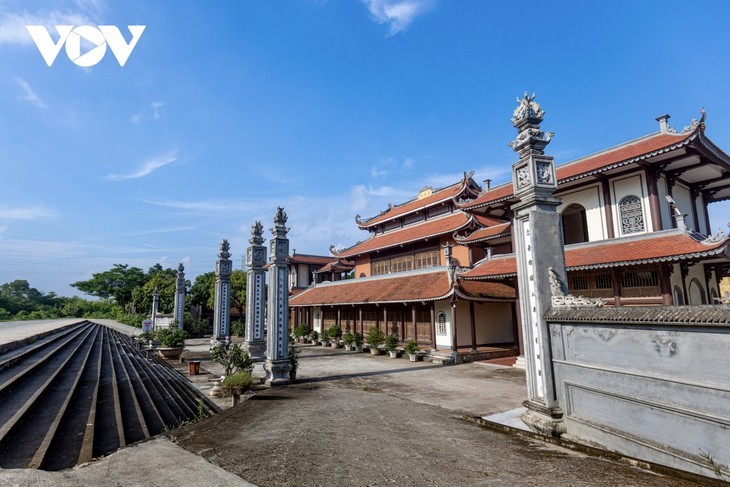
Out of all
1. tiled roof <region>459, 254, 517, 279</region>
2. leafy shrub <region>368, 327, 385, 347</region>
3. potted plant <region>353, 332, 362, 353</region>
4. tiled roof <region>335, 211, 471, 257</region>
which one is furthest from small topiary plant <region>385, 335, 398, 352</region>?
tiled roof <region>335, 211, 471, 257</region>

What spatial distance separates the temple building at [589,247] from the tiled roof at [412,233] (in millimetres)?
127

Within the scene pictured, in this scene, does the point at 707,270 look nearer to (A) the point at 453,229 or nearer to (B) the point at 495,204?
(B) the point at 495,204

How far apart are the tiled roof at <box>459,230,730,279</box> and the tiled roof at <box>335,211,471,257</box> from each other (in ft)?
22.8

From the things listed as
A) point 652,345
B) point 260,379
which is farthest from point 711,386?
point 260,379

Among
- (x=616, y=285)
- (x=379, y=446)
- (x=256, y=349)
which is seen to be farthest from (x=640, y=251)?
(x=256, y=349)

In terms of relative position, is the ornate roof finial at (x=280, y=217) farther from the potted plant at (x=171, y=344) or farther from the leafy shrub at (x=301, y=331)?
the leafy shrub at (x=301, y=331)

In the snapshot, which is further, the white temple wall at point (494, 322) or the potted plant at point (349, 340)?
the potted plant at point (349, 340)

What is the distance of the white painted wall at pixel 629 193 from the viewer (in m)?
12.1

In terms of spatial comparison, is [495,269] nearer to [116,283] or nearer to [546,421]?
[546,421]

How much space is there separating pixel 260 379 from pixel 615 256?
11.1 m

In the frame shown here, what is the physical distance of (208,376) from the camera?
11.9 metres

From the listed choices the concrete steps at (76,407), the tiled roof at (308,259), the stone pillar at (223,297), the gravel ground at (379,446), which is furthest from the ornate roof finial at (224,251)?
the tiled roof at (308,259)

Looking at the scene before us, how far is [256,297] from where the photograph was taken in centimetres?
1423

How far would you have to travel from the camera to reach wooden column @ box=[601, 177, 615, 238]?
42.4 ft
